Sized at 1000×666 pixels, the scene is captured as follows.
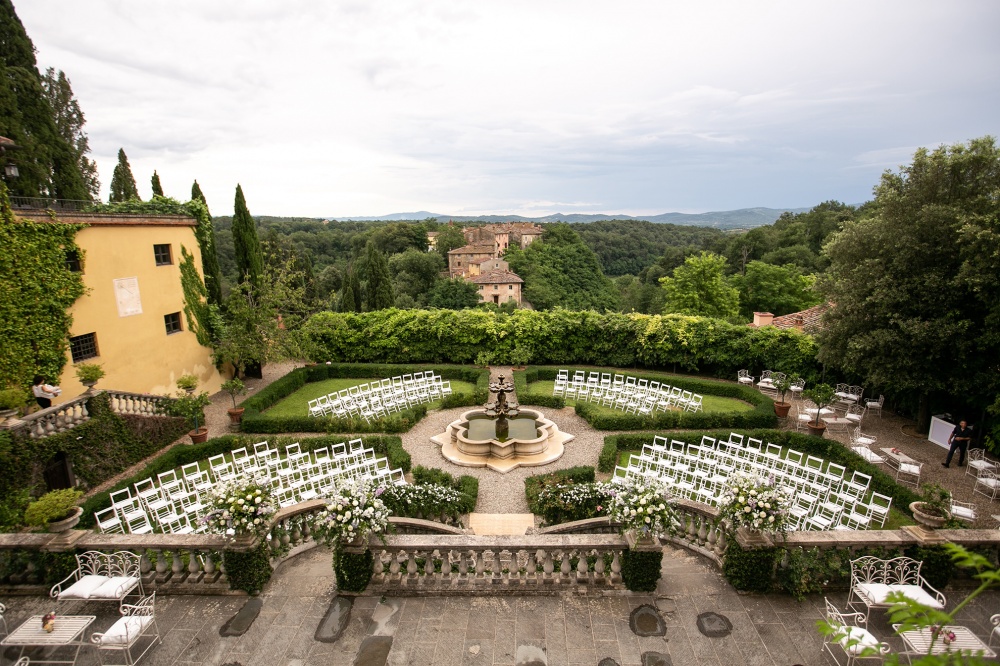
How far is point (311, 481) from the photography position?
466 inches

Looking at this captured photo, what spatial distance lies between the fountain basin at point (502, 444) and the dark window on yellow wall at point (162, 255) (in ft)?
42.1

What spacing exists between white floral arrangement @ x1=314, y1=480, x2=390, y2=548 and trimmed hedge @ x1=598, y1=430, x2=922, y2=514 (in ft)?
26.3

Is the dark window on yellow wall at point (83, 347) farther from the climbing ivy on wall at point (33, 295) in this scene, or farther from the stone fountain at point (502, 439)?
the stone fountain at point (502, 439)

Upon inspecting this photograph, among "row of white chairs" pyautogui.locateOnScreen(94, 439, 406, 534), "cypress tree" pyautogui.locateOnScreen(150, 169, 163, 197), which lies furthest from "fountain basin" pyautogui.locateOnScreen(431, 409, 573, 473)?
"cypress tree" pyautogui.locateOnScreen(150, 169, 163, 197)

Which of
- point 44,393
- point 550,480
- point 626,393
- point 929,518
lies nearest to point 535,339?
point 626,393

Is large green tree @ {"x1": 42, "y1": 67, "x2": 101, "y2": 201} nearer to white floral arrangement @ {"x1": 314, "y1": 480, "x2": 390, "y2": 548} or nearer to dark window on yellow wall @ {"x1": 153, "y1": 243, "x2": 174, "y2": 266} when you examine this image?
dark window on yellow wall @ {"x1": 153, "y1": 243, "x2": 174, "y2": 266}

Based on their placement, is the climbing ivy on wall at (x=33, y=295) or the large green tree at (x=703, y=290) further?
the large green tree at (x=703, y=290)

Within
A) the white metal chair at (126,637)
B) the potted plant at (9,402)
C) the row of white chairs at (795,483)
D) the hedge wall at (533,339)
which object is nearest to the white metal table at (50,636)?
the white metal chair at (126,637)

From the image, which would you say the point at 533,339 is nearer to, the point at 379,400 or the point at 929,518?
the point at 379,400

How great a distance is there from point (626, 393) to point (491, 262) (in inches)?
2694

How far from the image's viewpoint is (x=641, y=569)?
286 inches

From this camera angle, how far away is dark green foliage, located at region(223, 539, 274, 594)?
7.29 m

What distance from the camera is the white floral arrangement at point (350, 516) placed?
275 inches

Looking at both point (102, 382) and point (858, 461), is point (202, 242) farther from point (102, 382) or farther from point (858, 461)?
point (858, 461)
